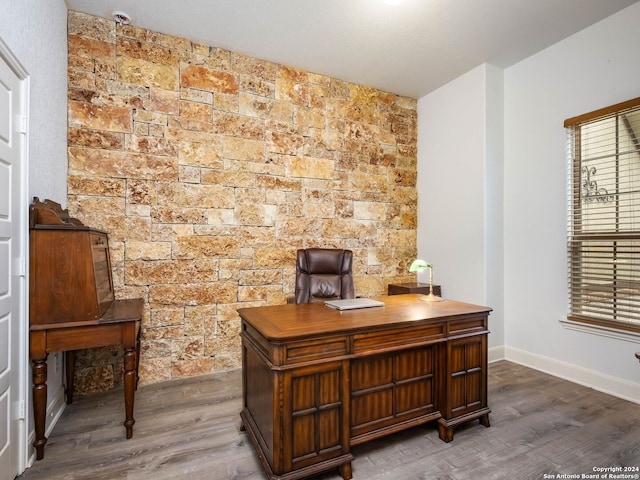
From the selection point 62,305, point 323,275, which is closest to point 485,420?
point 323,275

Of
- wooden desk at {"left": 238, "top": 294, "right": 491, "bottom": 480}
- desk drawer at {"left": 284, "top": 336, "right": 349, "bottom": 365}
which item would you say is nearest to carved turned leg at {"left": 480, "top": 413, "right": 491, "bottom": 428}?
wooden desk at {"left": 238, "top": 294, "right": 491, "bottom": 480}

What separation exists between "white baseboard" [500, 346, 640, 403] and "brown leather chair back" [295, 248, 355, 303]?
1.70 metres

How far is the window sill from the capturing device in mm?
2471

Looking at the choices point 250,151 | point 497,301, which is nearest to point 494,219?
point 497,301

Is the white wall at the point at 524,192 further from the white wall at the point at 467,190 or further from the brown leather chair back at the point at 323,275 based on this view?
the brown leather chair back at the point at 323,275

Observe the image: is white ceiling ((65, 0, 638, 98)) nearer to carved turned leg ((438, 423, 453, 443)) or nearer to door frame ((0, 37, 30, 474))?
door frame ((0, 37, 30, 474))

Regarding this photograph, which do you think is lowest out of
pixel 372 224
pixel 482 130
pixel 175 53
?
pixel 372 224

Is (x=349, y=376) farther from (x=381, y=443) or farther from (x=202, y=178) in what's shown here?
(x=202, y=178)

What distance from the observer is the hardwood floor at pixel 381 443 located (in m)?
1.71

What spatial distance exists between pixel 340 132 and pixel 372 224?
1.09 m

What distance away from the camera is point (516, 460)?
179 centimetres

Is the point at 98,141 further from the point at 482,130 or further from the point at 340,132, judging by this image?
the point at 482,130

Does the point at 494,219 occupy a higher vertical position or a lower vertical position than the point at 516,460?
higher

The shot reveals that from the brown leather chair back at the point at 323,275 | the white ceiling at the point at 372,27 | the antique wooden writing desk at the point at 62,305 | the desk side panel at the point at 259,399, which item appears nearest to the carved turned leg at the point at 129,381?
the antique wooden writing desk at the point at 62,305
